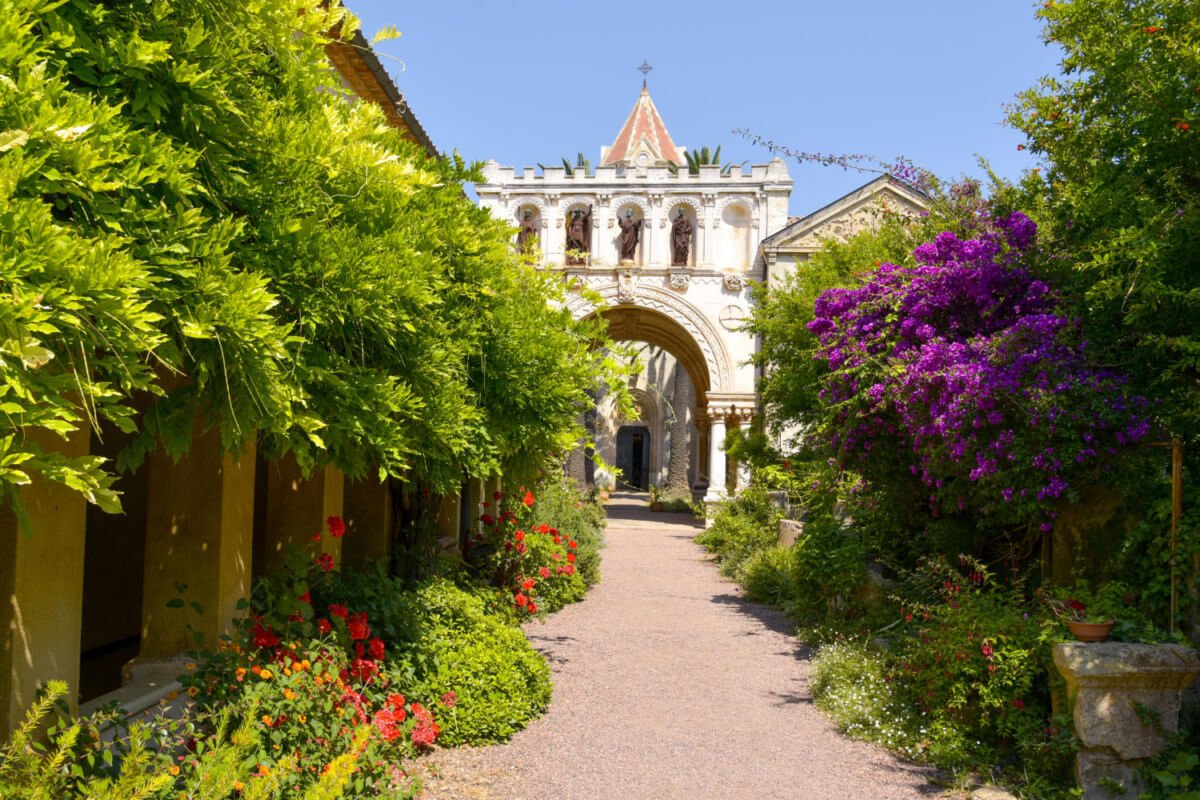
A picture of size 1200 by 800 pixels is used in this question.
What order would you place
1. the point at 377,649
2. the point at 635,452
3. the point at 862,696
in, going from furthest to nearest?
the point at 635,452 < the point at 862,696 < the point at 377,649

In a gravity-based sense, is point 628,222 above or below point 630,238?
above

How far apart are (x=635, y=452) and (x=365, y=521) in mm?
34752

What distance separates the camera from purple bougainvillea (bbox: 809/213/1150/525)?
538 cm

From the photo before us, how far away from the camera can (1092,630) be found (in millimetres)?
4602

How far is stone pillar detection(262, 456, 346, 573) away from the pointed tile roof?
3155cm

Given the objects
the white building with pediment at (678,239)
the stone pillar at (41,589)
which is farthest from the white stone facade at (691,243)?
the stone pillar at (41,589)

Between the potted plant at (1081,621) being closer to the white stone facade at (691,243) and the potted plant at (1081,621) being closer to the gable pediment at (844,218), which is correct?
the gable pediment at (844,218)

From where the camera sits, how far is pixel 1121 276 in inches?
200

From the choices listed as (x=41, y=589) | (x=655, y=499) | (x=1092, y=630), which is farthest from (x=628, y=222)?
(x=41, y=589)

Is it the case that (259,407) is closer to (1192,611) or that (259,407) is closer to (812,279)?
(1192,611)

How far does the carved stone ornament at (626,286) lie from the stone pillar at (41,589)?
68.7 feet

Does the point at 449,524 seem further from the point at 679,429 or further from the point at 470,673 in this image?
the point at 679,429

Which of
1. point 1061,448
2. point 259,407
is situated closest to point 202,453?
point 259,407

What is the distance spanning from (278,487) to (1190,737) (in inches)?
221
